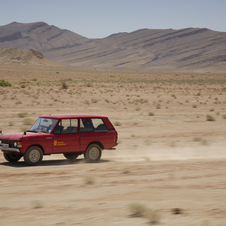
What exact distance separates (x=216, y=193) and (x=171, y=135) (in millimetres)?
10746

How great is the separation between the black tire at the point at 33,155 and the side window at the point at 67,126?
0.76 meters

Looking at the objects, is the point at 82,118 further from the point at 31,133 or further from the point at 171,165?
the point at 171,165

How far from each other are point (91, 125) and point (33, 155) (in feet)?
6.52

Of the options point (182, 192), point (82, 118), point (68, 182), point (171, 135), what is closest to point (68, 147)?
point (82, 118)

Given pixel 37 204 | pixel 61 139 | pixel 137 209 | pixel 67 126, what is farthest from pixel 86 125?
pixel 137 209

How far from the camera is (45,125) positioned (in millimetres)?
10438

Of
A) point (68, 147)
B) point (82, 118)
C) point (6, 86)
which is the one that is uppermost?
point (6, 86)

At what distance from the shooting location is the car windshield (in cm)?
1026

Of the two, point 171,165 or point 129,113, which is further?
point 129,113

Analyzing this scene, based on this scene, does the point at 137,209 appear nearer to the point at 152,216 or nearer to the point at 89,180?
the point at 152,216

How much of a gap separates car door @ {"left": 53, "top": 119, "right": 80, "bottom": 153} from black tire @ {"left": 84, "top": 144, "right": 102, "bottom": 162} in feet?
1.11

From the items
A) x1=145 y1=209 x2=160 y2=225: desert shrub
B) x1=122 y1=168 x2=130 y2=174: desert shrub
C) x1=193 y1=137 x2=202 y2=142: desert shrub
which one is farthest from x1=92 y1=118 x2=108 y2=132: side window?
x1=193 y1=137 x2=202 y2=142: desert shrub

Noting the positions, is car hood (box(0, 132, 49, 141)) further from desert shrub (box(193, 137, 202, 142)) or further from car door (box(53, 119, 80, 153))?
desert shrub (box(193, 137, 202, 142))

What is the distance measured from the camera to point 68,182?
309 inches
